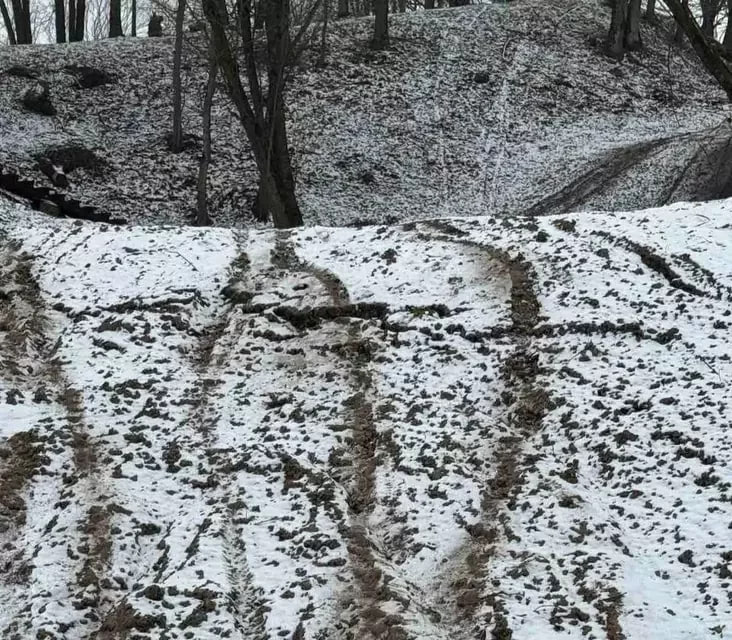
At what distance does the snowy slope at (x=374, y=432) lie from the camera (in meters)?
3.24

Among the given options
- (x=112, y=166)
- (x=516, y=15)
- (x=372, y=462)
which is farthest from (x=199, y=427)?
(x=516, y=15)

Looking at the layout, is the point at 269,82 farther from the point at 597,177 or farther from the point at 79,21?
the point at 79,21

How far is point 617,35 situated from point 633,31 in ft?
2.08

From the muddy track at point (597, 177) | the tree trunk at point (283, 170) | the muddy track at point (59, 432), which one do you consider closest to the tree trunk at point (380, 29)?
the muddy track at point (597, 177)

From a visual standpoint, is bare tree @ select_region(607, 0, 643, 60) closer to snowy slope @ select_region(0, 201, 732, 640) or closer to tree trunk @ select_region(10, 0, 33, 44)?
tree trunk @ select_region(10, 0, 33, 44)

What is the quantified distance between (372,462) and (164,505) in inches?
41.3

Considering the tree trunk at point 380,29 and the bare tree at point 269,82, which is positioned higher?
the tree trunk at point 380,29

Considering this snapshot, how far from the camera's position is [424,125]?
19.1 meters

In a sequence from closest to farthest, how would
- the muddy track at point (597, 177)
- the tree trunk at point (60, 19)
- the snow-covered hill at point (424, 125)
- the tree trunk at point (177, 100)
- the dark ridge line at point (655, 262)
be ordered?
the dark ridge line at point (655, 262), the muddy track at point (597, 177), the snow-covered hill at point (424, 125), the tree trunk at point (177, 100), the tree trunk at point (60, 19)

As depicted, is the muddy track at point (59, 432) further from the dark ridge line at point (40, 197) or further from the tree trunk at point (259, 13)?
the dark ridge line at point (40, 197)

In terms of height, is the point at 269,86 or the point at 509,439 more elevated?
the point at 269,86

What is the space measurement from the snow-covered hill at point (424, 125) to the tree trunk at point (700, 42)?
720 cm

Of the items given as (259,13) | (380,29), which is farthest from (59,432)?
(380,29)

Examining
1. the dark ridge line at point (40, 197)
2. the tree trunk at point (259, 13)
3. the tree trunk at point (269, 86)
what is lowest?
the dark ridge line at point (40, 197)
